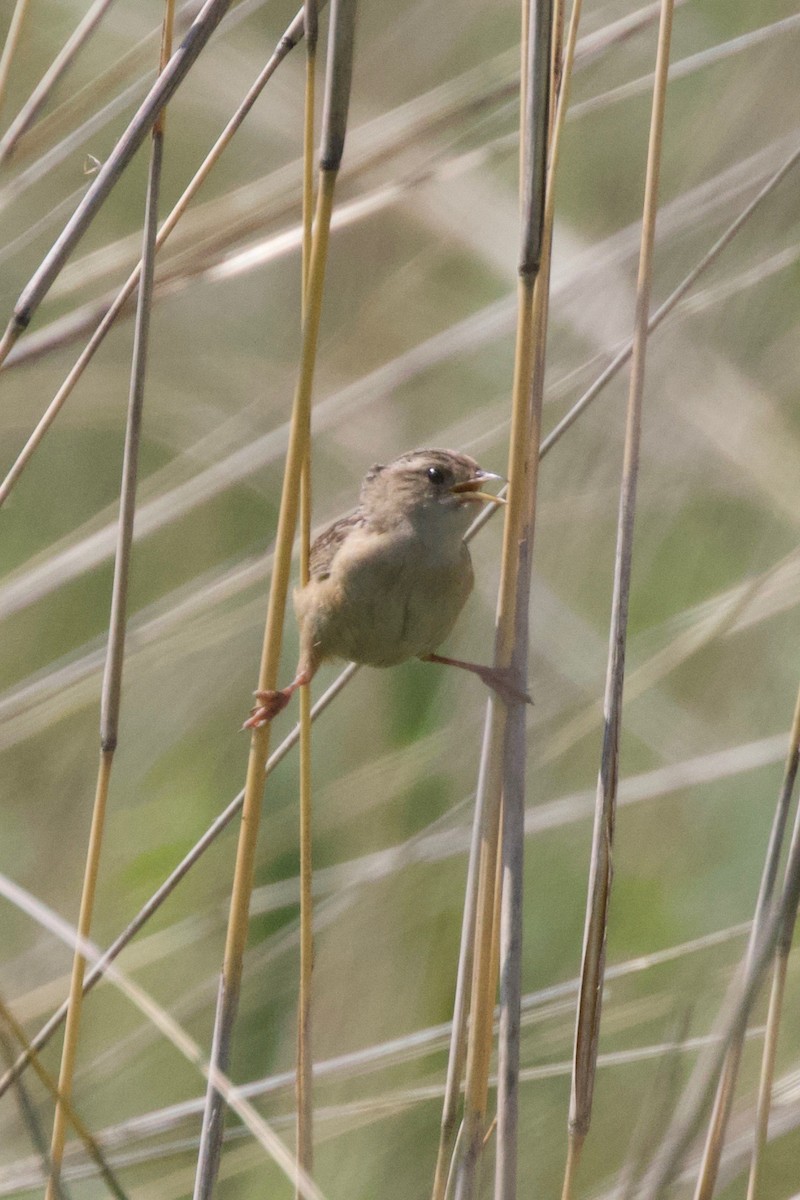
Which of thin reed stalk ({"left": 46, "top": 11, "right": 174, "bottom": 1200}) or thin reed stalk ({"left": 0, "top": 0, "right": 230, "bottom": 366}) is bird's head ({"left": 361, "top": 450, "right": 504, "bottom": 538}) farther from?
thin reed stalk ({"left": 0, "top": 0, "right": 230, "bottom": 366})

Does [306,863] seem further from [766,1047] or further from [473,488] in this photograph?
[473,488]

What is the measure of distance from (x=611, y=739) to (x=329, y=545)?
1313mm

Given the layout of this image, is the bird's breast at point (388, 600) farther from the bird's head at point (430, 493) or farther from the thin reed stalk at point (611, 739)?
the thin reed stalk at point (611, 739)

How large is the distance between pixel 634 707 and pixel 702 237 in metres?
1.26

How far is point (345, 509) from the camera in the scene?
3789 mm

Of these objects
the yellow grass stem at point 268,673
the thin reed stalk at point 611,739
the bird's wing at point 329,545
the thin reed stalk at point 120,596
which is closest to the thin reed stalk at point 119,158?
the thin reed stalk at point 120,596

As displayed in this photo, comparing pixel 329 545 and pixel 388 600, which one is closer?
pixel 388 600

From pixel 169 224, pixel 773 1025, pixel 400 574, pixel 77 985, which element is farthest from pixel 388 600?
pixel 773 1025

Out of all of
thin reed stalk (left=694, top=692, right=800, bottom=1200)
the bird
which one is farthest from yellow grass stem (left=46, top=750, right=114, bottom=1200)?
thin reed stalk (left=694, top=692, right=800, bottom=1200)

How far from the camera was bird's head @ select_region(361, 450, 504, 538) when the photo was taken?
3.00 metres

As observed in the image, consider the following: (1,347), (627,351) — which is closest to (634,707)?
(627,351)

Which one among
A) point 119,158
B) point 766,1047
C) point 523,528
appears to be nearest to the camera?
point 119,158

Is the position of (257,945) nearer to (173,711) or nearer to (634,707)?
(173,711)

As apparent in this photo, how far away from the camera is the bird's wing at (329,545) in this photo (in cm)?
315
